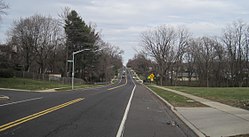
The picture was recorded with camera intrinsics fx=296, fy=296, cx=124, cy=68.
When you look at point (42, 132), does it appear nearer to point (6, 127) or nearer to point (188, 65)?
point (6, 127)

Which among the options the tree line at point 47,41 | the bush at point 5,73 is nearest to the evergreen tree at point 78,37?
the tree line at point 47,41

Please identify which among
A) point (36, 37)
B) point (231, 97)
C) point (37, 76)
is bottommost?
point (231, 97)

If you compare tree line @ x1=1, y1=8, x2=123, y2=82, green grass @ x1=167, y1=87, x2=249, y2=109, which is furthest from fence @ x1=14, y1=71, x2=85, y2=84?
green grass @ x1=167, y1=87, x2=249, y2=109

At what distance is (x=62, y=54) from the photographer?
77500 millimetres

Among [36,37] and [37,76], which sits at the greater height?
[36,37]

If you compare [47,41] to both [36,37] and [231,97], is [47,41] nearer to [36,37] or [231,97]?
[36,37]

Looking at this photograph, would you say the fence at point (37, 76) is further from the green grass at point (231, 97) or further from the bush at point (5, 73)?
the green grass at point (231, 97)

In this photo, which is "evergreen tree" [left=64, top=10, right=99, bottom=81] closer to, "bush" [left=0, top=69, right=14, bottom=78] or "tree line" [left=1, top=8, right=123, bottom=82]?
"tree line" [left=1, top=8, right=123, bottom=82]

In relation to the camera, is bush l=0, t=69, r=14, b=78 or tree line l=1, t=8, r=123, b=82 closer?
bush l=0, t=69, r=14, b=78

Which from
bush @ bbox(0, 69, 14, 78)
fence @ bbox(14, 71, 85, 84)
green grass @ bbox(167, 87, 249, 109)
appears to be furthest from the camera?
fence @ bbox(14, 71, 85, 84)

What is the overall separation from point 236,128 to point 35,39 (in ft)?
214

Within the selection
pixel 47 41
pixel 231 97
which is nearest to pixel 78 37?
pixel 47 41

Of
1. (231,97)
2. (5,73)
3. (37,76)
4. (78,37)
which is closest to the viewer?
(231,97)

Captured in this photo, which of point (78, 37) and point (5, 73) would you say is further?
point (78, 37)
